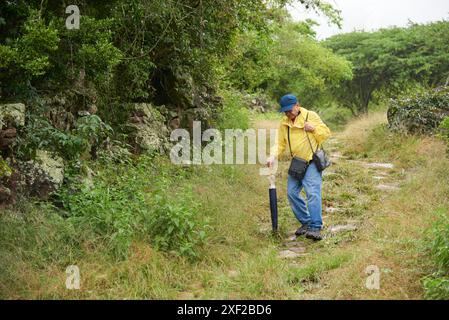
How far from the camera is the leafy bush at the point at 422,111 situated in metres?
10.8

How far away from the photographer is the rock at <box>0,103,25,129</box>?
16.9ft

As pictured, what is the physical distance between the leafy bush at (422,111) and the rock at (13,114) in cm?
845

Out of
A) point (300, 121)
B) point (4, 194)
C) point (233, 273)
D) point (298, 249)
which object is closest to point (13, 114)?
point (4, 194)

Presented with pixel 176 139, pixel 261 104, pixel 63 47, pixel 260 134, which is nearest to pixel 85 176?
pixel 63 47

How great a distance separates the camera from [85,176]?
231 inches

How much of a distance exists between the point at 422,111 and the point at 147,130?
6407 millimetres

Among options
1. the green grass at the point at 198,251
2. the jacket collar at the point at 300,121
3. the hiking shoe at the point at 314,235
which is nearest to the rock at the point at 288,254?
the green grass at the point at 198,251

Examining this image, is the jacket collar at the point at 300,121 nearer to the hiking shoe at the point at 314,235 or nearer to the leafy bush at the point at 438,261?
the hiking shoe at the point at 314,235

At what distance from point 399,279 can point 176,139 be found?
5.70 metres

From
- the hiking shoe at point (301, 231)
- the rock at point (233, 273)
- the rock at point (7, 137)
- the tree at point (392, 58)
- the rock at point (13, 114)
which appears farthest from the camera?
the tree at point (392, 58)

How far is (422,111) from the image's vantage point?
10.9 m

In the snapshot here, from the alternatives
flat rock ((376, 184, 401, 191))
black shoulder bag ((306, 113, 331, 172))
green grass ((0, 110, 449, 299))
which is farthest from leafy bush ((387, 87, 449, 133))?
black shoulder bag ((306, 113, 331, 172))

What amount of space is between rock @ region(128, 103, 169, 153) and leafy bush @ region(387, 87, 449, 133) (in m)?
5.71

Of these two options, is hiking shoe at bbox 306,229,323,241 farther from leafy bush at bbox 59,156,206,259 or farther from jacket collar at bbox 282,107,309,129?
leafy bush at bbox 59,156,206,259
